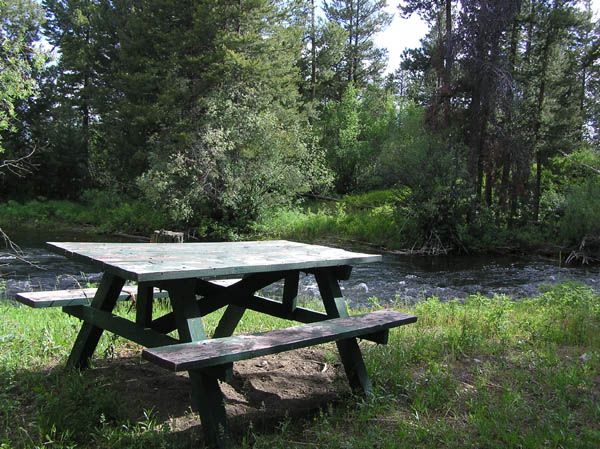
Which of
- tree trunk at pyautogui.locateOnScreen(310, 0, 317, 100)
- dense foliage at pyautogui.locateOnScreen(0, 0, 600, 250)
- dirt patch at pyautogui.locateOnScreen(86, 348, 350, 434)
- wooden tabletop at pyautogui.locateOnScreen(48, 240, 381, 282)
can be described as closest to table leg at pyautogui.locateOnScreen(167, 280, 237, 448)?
dirt patch at pyautogui.locateOnScreen(86, 348, 350, 434)

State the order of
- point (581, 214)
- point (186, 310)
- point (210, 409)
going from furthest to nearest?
point (581, 214) < point (186, 310) < point (210, 409)

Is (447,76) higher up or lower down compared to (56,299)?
higher up

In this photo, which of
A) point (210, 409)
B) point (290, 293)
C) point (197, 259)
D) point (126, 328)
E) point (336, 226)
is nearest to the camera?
point (210, 409)

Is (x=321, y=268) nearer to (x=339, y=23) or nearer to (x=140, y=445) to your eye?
(x=140, y=445)

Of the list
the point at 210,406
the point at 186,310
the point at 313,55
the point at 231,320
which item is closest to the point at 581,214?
the point at 231,320

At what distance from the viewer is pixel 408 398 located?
12.2 feet

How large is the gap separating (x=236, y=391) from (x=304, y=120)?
86.5 ft

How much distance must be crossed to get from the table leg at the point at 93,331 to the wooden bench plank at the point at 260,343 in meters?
1.11

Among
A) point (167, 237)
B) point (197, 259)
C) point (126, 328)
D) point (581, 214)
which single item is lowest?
point (126, 328)

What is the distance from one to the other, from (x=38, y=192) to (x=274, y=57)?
707 inches

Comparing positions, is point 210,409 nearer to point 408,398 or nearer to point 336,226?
point 408,398

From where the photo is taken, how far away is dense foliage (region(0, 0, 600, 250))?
20422 millimetres

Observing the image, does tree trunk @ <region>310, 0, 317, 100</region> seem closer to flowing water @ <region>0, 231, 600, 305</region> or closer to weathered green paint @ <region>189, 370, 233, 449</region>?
flowing water @ <region>0, 231, 600, 305</region>

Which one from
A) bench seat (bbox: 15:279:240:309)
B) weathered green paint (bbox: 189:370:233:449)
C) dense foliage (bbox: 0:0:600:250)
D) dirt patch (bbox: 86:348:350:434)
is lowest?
dirt patch (bbox: 86:348:350:434)
